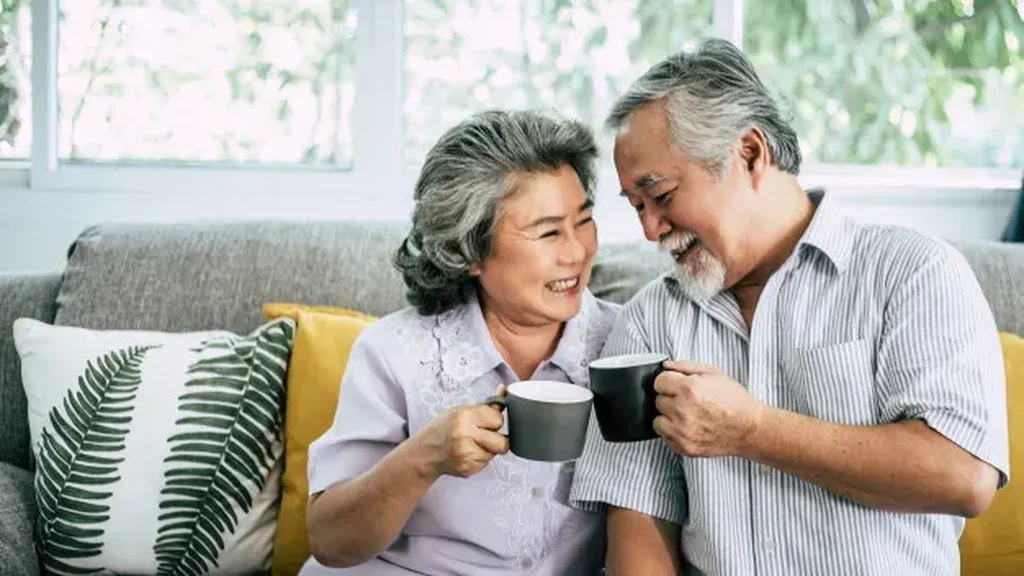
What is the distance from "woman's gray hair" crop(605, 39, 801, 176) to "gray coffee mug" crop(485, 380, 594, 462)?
42 cm

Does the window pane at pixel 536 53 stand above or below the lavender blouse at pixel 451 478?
above

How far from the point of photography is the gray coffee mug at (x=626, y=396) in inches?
60.8

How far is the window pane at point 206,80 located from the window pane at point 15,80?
0.13 metres

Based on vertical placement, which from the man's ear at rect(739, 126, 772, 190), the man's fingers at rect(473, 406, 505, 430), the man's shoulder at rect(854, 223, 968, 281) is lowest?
the man's fingers at rect(473, 406, 505, 430)

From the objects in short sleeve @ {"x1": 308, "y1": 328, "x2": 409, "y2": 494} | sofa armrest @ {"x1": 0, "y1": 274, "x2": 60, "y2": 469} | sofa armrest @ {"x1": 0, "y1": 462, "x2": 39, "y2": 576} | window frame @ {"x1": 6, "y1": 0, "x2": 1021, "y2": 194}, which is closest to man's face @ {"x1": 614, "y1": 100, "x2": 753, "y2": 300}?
short sleeve @ {"x1": 308, "y1": 328, "x2": 409, "y2": 494}

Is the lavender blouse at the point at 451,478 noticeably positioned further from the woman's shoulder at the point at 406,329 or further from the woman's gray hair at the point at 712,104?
the woman's gray hair at the point at 712,104

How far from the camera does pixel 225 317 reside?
241cm

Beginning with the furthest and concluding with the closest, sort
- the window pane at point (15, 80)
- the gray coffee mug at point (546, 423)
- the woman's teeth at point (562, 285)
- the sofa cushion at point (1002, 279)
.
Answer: the window pane at point (15, 80) → the sofa cushion at point (1002, 279) → the woman's teeth at point (562, 285) → the gray coffee mug at point (546, 423)

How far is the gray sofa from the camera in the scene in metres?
2.38

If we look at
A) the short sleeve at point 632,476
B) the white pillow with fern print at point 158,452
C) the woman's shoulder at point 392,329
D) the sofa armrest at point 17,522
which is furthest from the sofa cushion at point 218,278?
the short sleeve at point 632,476

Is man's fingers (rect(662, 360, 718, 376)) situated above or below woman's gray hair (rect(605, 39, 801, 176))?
below

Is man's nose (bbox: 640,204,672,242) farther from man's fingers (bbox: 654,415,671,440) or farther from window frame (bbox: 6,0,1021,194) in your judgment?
window frame (bbox: 6,0,1021,194)

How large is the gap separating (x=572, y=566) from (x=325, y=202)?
1.61 m

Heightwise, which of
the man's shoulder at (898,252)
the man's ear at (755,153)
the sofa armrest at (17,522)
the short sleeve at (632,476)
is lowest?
the sofa armrest at (17,522)
